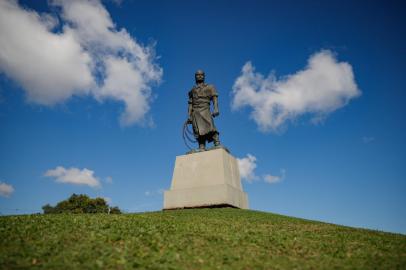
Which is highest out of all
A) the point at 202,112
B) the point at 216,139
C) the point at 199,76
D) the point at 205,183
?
the point at 199,76

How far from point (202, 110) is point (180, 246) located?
11.7 meters

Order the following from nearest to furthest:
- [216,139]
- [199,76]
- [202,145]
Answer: [216,139] < [202,145] < [199,76]

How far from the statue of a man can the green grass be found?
8066mm

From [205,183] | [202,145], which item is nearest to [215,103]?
[202,145]

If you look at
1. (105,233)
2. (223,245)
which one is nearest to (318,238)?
(223,245)

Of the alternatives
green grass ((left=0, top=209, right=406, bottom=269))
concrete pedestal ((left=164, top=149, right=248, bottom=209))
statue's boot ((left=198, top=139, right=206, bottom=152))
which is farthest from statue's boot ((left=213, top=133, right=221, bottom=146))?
green grass ((left=0, top=209, right=406, bottom=269))

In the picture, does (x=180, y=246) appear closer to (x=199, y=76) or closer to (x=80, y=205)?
(x=199, y=76)

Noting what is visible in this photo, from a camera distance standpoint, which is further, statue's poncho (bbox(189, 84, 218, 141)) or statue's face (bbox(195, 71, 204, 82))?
statue's face (bbox(195, 71, 204, 82))

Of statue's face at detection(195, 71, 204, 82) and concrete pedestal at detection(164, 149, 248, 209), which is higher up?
statue's face at detection(195, 71, 204, 82)

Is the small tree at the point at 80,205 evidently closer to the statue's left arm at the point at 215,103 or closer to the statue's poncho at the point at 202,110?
the statue's poncho at the point at 202,110

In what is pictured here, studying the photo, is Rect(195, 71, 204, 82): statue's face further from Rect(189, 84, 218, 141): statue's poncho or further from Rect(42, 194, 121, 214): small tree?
Rect(42, 194, 121, 214): small tree

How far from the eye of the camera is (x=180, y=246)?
24.4 feet

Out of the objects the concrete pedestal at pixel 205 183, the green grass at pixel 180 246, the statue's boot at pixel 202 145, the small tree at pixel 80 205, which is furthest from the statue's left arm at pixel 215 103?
the small tree at pixel 80 205

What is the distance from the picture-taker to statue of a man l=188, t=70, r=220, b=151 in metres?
18.0
